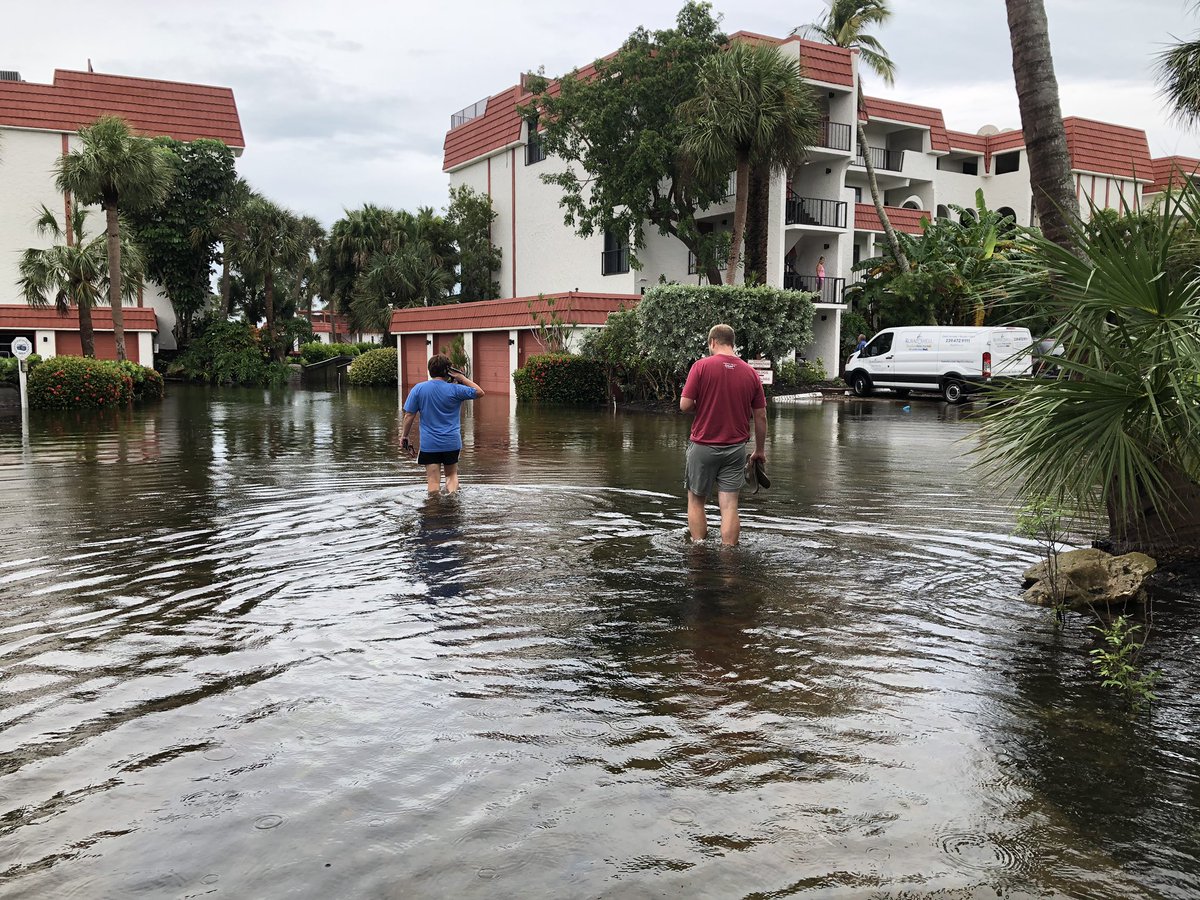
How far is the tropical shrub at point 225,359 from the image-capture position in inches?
1898

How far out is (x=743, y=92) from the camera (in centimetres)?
2850

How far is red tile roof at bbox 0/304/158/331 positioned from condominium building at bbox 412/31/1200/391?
400 inches

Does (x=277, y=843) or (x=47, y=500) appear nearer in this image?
(x=277, y=843)

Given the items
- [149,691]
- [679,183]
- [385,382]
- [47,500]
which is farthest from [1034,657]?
[385,382]

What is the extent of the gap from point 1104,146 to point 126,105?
1836 inches

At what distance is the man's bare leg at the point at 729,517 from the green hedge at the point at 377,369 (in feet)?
131

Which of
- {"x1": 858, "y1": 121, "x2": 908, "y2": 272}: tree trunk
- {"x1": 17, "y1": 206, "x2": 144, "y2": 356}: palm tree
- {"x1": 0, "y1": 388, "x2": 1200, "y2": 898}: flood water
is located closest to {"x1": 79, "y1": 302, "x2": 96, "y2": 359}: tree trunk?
{"x1": 17, "y1": 206, "x2": 144, "y2": 356}: palm tree

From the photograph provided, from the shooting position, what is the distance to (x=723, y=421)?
7.89 metres

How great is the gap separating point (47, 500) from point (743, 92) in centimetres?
2320

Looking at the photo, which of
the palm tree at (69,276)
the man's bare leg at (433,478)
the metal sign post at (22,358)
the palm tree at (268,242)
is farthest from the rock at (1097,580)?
the palm tree at (268,242)

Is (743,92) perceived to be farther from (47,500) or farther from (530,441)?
(47,500)

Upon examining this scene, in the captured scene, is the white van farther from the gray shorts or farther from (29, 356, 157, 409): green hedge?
the gray shorts

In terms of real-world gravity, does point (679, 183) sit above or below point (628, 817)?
above

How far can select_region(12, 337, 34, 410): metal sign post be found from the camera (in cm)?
2413
